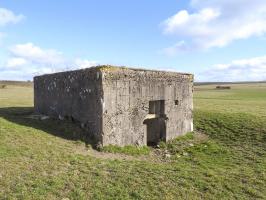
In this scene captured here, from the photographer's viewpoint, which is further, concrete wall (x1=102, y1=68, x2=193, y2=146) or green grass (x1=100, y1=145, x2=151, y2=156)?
concrete wall (x1=102, y1=68, x2=193, y2=146)

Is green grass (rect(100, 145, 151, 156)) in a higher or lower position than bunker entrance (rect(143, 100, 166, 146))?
lower

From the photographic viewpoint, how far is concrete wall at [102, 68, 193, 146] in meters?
14.1

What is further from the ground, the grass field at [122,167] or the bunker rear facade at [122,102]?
the bunker rear facade at [122,102]

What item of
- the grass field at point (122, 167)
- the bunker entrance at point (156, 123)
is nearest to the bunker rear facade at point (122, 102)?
the bunker entrance at point (156, 123)

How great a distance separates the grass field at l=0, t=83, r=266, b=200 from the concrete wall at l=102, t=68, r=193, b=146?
2.39 feet

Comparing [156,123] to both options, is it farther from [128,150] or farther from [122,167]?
[122,167]

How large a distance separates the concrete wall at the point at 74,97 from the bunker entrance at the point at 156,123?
127 inches

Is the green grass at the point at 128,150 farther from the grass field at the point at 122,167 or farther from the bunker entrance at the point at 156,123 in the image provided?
the bunker entrance at the point at 156,123

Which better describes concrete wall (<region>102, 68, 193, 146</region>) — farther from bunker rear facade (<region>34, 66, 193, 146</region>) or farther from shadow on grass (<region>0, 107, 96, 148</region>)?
shadow on grass (<region>0, 107, 96, 148</region>)

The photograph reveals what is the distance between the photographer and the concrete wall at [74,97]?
14156 mm

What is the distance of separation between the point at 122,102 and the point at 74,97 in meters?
2.65

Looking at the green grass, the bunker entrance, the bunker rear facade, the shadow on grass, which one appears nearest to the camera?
the green grass

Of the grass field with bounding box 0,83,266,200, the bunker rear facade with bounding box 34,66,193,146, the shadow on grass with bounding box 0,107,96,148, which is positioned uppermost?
the bunker rear facade with bounding box 34,66,193,146

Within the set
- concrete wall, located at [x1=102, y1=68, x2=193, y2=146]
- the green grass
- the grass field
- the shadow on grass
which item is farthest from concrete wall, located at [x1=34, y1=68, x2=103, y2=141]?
the grass field
